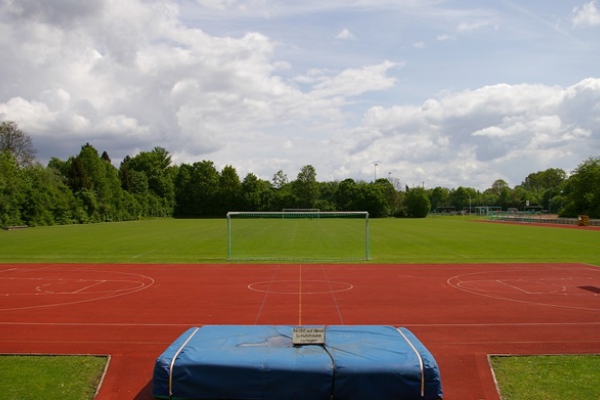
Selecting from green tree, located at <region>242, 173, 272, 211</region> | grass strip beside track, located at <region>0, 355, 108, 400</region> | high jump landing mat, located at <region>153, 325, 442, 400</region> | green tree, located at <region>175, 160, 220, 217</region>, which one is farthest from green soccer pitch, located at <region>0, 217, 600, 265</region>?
green tree, located at <region>175, 160, 220, 217</region>

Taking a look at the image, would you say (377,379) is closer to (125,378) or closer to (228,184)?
(125,378)

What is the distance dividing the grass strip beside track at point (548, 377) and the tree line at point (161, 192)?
6577 centimetres

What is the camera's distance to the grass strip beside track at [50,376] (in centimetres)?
996

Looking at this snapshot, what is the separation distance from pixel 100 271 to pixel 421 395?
20154mm

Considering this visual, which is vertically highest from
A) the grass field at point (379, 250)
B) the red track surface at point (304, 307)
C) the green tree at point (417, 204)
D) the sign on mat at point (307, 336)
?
the green tree at point (417, 204)

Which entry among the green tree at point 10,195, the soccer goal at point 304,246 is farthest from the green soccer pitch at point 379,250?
the green tree at point 10,195

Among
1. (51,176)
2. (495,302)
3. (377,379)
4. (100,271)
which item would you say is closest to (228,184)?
(51,176)

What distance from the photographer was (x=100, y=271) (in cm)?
2494

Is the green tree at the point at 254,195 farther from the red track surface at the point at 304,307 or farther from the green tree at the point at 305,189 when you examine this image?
the red track surface at the point at 304,307

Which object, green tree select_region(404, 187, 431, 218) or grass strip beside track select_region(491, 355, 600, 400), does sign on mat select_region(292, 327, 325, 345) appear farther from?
green tree select_region(404, 187, 431, 218)

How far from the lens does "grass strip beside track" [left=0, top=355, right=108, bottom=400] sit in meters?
9.96

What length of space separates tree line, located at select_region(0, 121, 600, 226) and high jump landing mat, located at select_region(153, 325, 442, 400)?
63.3 metres

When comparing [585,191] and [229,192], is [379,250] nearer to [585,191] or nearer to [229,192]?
[585,191]

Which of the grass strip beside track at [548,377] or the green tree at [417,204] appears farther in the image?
the green tree at [417,204]
